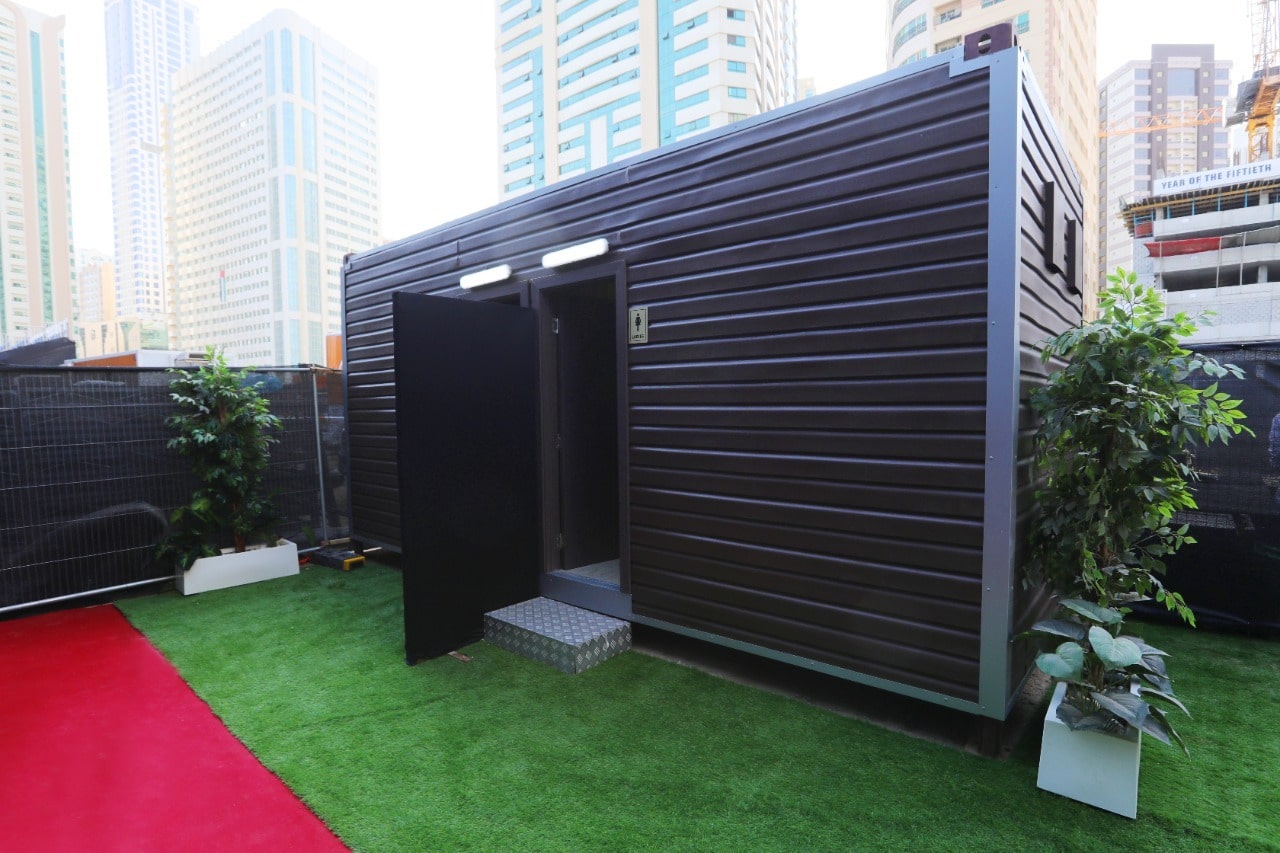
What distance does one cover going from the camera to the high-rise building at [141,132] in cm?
8119

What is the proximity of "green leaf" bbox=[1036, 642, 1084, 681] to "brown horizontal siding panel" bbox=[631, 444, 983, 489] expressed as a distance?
0.60 meters

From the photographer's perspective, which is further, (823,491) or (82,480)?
(82,480)

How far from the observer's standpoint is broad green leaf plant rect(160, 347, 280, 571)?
487cm

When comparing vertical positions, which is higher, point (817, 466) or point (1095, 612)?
point (817, 466)

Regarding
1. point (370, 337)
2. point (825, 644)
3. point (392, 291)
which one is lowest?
point (825, 644)

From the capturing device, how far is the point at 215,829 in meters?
2.07

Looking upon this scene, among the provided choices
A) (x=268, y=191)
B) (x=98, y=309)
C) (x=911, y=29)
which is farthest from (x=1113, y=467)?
(x=98, y=309)

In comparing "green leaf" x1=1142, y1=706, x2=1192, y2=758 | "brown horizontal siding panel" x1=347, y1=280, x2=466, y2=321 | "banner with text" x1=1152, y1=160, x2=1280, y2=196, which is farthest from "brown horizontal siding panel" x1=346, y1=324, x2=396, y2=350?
"banner with text" x1=1152, y1=160, x2=1280, y2=196

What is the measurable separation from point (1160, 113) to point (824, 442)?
118 meters

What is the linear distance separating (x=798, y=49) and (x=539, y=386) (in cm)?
9817

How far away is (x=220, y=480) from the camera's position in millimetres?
4977

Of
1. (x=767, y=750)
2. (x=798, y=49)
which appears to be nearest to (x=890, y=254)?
(x=767, y=750)

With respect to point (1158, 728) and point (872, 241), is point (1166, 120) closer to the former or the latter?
point (872, 241)

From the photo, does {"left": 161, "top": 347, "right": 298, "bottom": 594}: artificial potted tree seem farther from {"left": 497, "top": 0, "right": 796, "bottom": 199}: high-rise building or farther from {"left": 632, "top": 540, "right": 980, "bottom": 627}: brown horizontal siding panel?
{"left": 497, "top": 0, "right": 796, "bottom": 199}: high-rise building
